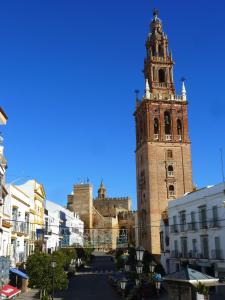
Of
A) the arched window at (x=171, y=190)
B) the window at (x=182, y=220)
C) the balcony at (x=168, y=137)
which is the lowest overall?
the window at (x=182, y=220)

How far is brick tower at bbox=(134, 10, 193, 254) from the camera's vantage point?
2167 inches

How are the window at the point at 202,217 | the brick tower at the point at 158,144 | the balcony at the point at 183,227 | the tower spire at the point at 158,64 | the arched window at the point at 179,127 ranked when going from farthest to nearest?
1. the tower spire at the point at 158,64
2. the arched window at the point at 179,127
3. the brick tower at the point at 158,144
4. the balcony at the point at 183,227
5. the window at the point at 202,217

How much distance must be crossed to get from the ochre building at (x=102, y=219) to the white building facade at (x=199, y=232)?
4403 centimetres

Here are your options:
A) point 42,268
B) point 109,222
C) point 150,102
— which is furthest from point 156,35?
point 109,222

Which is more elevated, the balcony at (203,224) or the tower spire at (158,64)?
the tower spire at (158,64)

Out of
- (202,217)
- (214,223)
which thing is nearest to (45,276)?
(214,223)

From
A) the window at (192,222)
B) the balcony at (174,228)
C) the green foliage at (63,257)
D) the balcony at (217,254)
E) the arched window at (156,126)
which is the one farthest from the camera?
the arched window at (156,126)

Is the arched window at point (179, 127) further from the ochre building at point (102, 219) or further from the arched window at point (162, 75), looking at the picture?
the ochre building at point (102, 219)

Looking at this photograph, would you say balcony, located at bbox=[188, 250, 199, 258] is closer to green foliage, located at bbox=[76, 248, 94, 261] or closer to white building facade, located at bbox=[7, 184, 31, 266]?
white building facade, located at bbox=[7, 184, 31, 266]

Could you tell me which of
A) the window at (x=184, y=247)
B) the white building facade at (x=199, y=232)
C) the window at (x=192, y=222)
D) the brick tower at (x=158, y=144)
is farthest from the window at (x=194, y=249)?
the brick tower at (x=158, y=144)

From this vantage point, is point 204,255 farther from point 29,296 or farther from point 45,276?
point 29,296

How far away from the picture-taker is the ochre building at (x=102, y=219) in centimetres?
9575

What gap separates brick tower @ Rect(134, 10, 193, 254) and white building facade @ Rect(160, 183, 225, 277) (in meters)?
10.2

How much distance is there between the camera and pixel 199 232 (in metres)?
36.8
